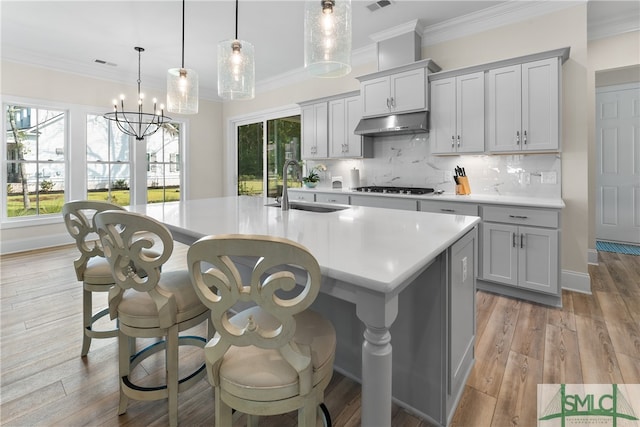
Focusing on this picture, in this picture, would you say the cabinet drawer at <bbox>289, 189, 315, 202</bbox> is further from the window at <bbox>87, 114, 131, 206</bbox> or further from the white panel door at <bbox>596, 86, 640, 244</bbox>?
the white panel door at <bbox>596, 86, 640, 244</bbox>

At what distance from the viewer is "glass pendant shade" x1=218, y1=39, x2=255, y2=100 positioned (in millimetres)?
→ 2355

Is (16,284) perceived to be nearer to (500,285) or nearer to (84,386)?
(84,386)

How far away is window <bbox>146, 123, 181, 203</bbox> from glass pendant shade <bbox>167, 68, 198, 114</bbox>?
3.82 metres

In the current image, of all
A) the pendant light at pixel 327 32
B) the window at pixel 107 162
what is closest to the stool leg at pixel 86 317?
the pendant light at pixel 327 32

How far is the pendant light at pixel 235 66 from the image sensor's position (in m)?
2.36

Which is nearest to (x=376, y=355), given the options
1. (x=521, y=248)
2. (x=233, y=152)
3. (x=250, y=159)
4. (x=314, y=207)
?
(x=314, y=207)

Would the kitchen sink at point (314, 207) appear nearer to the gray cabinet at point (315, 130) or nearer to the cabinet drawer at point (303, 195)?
the cabinet drawer at point (303, 195)

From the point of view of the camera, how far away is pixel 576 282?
329cm

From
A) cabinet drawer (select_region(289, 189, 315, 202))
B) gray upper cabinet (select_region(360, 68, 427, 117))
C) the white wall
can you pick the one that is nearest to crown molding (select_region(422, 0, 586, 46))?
gray upper cabinet (select_region(360, 68, 427, 117))

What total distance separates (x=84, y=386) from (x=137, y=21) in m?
3.85

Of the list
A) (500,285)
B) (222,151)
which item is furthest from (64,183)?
(500,285)

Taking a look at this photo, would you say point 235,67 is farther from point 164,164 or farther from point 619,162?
point 619,162

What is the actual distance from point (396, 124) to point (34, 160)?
5.37 metres

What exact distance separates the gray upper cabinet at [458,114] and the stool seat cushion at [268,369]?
3.08 meters
